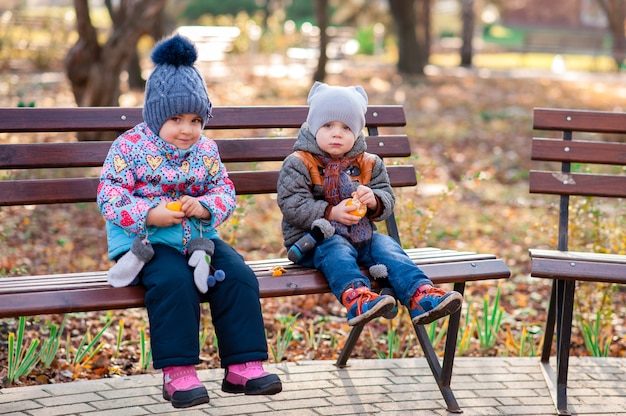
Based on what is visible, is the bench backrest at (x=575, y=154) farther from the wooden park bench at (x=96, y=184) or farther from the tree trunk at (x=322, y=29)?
the tree trunk at (x=322, y=29)

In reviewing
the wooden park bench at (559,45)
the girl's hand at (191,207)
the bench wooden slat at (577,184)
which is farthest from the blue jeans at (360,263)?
the wooden park bench at (559,45)

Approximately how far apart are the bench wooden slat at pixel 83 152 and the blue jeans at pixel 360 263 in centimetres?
62

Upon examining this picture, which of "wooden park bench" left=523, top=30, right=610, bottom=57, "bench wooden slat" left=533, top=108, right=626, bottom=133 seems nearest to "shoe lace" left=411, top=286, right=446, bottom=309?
"bench wooden slat" left=533, top=108, right=626, bottom=133

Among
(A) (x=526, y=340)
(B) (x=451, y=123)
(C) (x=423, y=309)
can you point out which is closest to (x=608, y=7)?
(B) (x=451, y=123)

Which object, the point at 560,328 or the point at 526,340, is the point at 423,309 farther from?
the point at 526,340

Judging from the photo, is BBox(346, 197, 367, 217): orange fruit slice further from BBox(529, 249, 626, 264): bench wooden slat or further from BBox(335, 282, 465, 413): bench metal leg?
BBox(529, 249, 626, 264): bench wooden slat

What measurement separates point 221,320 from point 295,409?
59cm

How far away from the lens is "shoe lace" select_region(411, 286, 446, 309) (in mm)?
3185

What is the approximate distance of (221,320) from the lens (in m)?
3.05

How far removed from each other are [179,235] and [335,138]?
0.74 meters

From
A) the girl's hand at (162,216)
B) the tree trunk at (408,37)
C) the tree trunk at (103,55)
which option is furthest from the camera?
the tree trunk at (408,37)

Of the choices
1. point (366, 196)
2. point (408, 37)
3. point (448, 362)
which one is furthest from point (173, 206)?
point (408, 37)

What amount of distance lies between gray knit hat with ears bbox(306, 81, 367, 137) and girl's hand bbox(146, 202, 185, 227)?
75 cm

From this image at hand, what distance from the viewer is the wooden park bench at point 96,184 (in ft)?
9.64
